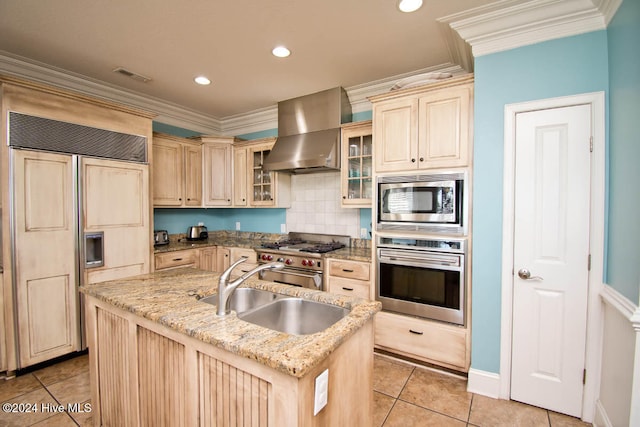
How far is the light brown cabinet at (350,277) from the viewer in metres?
2.85

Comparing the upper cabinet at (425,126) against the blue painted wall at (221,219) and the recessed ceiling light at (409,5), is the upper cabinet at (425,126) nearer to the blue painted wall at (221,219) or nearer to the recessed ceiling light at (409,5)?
the recessed ceiling light at (409,5)

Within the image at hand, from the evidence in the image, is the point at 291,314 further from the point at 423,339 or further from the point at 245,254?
the point at 245,254

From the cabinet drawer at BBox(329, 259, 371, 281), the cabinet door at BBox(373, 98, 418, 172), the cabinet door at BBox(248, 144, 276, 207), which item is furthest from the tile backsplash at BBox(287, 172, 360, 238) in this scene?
the cabinet door at BBox(373, 98, 418, 172)

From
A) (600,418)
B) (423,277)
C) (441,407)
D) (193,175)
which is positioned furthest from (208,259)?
(600,418)

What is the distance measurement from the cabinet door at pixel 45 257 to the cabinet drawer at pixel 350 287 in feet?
7.91

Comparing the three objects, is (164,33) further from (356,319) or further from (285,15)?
(356,319)

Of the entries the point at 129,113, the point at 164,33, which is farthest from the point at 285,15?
the point at 129,113

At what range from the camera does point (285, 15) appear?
2102 millimetres

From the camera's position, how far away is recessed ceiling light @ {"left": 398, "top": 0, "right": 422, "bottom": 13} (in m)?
1.94

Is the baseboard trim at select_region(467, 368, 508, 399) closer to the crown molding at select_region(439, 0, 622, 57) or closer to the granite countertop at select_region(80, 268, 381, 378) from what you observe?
the granite countertop at select_region(80, 268, 381, 378)

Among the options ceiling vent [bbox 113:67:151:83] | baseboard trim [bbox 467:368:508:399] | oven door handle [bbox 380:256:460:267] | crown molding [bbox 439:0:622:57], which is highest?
ceiling vent [bbox 113:67:151:83]

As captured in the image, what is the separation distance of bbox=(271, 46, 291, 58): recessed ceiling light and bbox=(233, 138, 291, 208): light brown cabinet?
1347 millimetres

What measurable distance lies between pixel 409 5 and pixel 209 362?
2433 millimetres

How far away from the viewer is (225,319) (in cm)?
127
